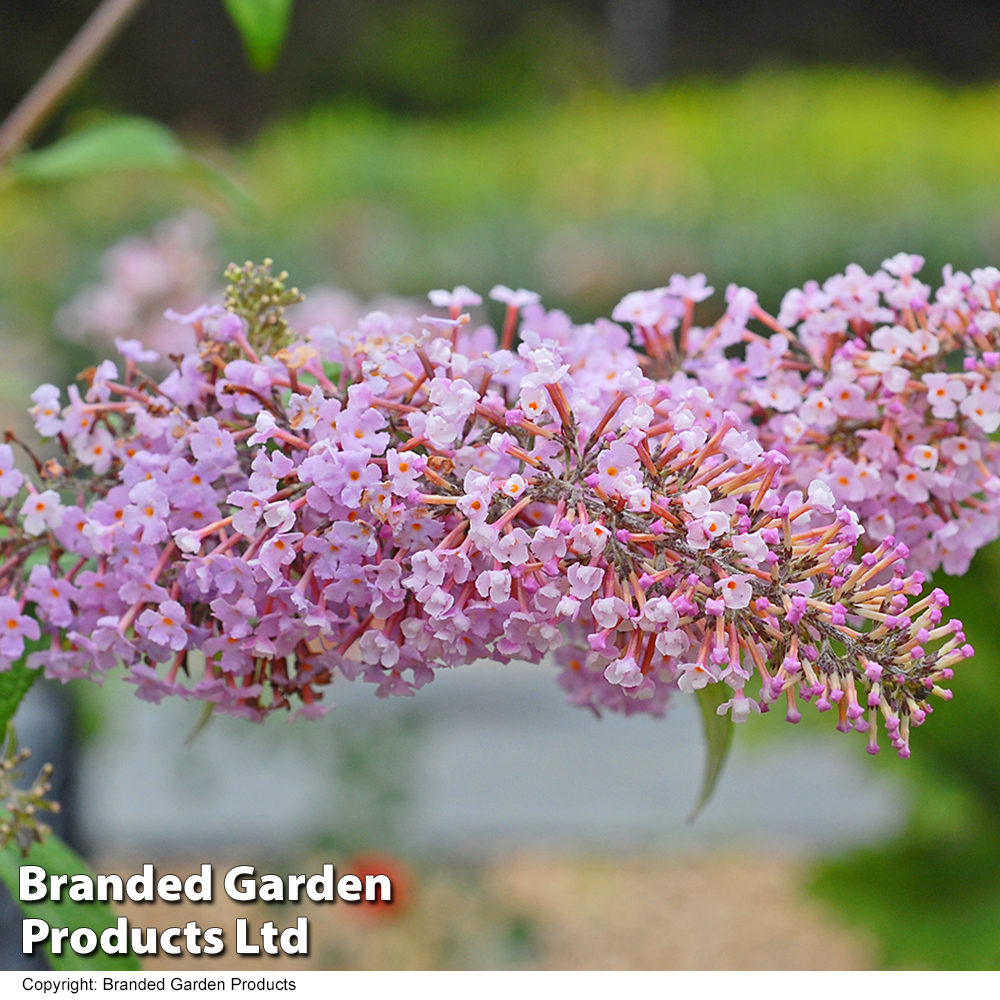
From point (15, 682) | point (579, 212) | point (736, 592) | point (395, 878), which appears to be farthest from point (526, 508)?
point (579, 212)

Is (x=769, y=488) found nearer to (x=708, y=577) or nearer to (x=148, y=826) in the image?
(x=708, y=577)

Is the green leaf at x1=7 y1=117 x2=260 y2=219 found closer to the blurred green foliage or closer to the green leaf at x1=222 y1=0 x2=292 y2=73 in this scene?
the green leaf at x1=222 y1=0 x2=292 y2=73

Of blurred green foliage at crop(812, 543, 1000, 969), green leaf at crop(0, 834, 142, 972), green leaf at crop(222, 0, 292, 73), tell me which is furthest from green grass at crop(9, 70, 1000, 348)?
green leaf at crop(0, 834, 142, 972)

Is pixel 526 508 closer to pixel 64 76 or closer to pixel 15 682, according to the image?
pixel 15 682

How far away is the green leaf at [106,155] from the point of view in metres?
0.95

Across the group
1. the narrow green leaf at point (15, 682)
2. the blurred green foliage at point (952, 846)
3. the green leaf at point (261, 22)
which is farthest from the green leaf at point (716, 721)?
the blurred green foliage at point (952, 846)

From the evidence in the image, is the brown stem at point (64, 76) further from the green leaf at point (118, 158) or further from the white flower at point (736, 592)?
the white flower at point (736, 592)

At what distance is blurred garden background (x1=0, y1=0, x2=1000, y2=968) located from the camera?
1.96 metres

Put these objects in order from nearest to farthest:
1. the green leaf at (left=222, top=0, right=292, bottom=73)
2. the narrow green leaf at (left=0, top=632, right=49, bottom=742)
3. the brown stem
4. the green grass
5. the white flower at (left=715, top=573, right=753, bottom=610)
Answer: the white flower at (left=715, top=573, right=753, bottom=610) < the narrow green leaf at (left=0, top=632, right=49, bottom=742) < the green leaf at (left=222, top=0, right=292, bottom=73) < the brown stem < the green grass

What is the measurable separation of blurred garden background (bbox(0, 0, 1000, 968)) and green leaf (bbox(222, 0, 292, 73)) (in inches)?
9.0

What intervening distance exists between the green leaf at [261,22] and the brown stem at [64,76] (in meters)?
0.21

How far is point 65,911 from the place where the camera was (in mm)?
634

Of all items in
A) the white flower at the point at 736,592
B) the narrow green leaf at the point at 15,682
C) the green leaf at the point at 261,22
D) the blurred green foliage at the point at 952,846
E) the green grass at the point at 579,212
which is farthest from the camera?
the green grass at the point at 579,212

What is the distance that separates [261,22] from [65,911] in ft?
1.84
